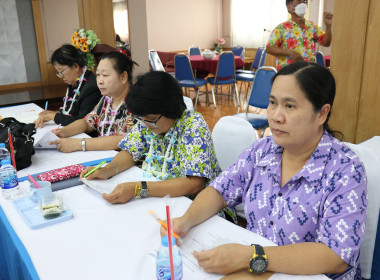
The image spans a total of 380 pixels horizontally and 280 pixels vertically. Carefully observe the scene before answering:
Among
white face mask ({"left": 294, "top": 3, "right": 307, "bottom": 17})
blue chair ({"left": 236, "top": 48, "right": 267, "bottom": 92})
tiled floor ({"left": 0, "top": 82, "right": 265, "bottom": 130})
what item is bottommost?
tiled floor ({"left": 0, "top": 82, "right": 265, "bottom": 130})

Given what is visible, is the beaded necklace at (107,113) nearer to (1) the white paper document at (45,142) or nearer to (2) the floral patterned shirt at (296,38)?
(1) the white paper document at (45,142)

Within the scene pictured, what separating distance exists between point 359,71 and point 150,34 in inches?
318

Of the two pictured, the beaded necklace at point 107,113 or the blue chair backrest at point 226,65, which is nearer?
the beaded necklace at point 107,113

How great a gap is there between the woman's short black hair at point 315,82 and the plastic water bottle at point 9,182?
1.25 meters

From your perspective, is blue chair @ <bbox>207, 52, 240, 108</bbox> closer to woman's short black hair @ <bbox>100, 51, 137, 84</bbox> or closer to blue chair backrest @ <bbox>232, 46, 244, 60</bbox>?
blue chair backrest @ <bbox>232, 46, 244, 60</bbox>

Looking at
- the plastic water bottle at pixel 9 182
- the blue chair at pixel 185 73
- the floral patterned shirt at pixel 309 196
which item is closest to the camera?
the floral patterned shirt at pixel 309 196

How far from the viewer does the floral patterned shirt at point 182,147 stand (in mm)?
1604

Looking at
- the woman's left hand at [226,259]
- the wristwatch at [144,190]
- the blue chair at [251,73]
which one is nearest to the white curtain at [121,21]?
the blue chair at [251,73]

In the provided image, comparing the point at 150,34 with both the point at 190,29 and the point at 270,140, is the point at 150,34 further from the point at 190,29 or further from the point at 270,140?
the point at 270,140

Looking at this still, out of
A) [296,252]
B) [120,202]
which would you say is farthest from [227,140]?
[296,252]

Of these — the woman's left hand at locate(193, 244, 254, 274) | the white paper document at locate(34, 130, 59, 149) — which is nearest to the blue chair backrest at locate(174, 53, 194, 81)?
the white paper document at locate(34, 130, 59, 149)

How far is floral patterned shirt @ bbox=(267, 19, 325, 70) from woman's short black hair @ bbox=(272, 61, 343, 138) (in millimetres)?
2597

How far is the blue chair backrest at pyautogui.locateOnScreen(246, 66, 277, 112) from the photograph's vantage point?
3.66 meters

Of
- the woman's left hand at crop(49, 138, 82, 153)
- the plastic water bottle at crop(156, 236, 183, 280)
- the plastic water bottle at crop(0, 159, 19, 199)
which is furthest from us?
the woman's left hand at crop(49, 138, 82, 153)
